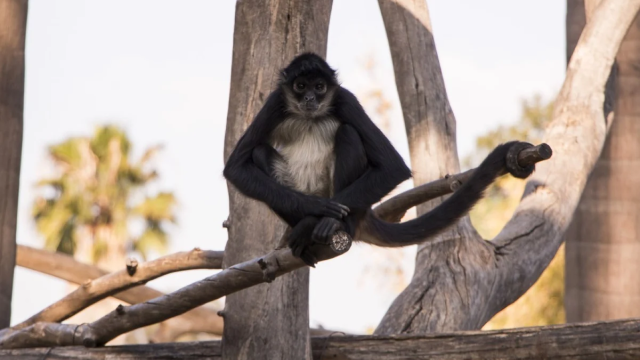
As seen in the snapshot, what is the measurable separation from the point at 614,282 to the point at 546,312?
391 inches

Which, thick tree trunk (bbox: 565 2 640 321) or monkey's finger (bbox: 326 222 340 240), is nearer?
monkey's finger (bbox: 326 222 340 240)

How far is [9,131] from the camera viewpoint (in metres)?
6.73

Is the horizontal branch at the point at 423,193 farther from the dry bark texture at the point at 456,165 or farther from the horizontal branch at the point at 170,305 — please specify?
the horizontal branch at the point at 170,305

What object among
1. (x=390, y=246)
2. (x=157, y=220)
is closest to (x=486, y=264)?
(x=390, y=246)

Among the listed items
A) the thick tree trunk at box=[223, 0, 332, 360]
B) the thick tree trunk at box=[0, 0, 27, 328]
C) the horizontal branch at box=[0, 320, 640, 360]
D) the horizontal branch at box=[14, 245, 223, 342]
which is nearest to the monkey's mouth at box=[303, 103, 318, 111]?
the thick tree trunk at box=[223, 0, 332, 360]

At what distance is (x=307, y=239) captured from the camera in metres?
3.94

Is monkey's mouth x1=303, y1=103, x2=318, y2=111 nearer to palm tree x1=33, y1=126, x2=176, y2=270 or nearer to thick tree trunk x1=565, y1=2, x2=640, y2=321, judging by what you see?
thick tree trunk x1=565, y1=2, x2=640, y2=321

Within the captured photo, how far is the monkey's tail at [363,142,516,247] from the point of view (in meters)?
4.47

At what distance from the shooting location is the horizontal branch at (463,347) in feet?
13.6

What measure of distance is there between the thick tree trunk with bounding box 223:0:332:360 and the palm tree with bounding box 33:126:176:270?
16.5m

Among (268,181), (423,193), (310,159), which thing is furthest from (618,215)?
(268,181)

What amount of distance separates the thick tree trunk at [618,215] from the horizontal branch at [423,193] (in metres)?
3.52

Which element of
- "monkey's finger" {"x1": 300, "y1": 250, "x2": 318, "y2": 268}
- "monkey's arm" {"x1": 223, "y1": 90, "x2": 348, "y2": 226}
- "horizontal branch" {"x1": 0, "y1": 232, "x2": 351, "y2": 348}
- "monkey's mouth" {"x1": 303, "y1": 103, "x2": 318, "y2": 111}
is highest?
"monkey's mouth" {"x1": 303, "y1": 103, "x2": 318, "y2": 111}

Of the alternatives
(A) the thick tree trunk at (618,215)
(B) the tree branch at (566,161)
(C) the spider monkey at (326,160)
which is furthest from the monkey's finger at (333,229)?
(A) the thick tree trunk at (618,215)
